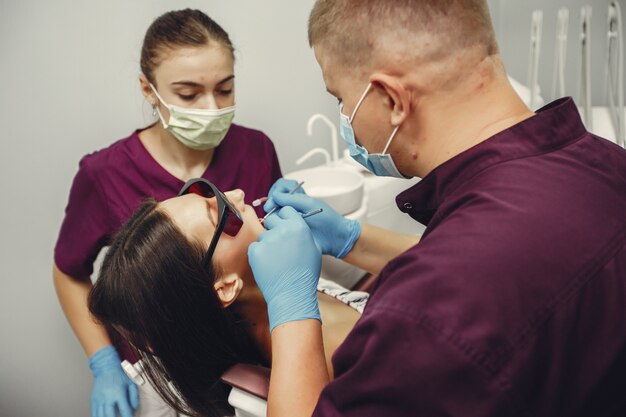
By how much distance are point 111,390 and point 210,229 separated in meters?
0.65

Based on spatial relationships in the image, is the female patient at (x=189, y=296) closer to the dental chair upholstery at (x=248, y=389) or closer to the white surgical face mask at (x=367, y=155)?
the dental chair upholstery at (x=248, y=389)

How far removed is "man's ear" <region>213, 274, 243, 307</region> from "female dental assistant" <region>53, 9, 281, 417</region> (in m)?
0.46

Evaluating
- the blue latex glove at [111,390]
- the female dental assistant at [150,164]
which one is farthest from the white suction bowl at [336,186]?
the blue latex glove at [111,390]

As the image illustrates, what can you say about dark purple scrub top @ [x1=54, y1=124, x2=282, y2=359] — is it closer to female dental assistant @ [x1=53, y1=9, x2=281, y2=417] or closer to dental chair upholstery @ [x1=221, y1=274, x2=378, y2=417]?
female dental assistant @ [x1=53, y1=9, x2=281, y2=417]

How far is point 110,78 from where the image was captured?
167 centimetres

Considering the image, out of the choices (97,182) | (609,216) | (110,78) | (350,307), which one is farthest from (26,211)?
(609,216)

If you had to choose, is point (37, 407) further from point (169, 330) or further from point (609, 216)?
point (609, 216)

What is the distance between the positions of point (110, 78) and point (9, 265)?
0.78 m

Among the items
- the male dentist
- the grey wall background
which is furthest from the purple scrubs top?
the grey wall background

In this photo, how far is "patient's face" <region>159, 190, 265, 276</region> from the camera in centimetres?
112

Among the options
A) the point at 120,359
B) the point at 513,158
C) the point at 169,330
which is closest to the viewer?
the point at 513,158

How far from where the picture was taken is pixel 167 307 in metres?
1.06

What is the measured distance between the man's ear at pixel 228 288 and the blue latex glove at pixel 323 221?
24 centimetres

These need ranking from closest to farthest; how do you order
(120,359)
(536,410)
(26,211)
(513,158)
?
(536,410) → (513,158) → (120,359) → (26,211)
